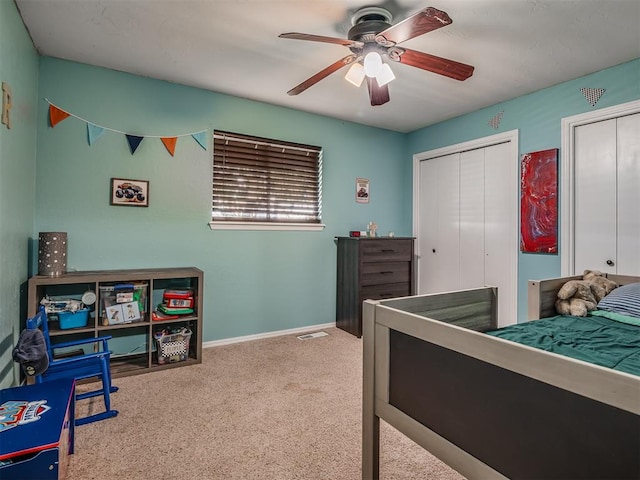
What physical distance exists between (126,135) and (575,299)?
11.8 ft

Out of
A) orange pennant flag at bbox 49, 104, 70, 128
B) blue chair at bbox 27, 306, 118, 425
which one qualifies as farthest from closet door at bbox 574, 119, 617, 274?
orange pennant flag at bbox 49, 104, 70, 128

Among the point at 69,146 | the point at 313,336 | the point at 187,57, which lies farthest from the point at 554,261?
the point at 69,146

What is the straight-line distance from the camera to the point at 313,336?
346 cm

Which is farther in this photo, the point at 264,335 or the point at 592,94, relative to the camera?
the point at 264,335

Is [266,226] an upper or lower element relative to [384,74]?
lower

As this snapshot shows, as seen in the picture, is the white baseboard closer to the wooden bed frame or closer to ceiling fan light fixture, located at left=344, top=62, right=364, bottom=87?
the wooden bed frame

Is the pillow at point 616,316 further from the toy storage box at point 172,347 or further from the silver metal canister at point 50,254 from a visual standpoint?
the silver metal canister at point 50,254

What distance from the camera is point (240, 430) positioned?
5.98 ft

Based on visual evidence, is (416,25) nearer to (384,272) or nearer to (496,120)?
→ (496,120)

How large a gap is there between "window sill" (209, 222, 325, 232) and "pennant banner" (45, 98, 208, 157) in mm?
732

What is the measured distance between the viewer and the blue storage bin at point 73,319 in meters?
2.33

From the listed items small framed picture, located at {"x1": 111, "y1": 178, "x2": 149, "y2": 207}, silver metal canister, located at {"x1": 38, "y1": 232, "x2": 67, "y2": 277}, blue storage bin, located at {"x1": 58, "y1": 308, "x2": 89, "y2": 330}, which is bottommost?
blue storage bin, located at {"x1": 58, "y1": 308, "x2": 89, "y2": 330}

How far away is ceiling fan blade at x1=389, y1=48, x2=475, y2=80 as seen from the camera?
77.9 inches

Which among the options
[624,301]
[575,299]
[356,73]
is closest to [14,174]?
[356,73]
